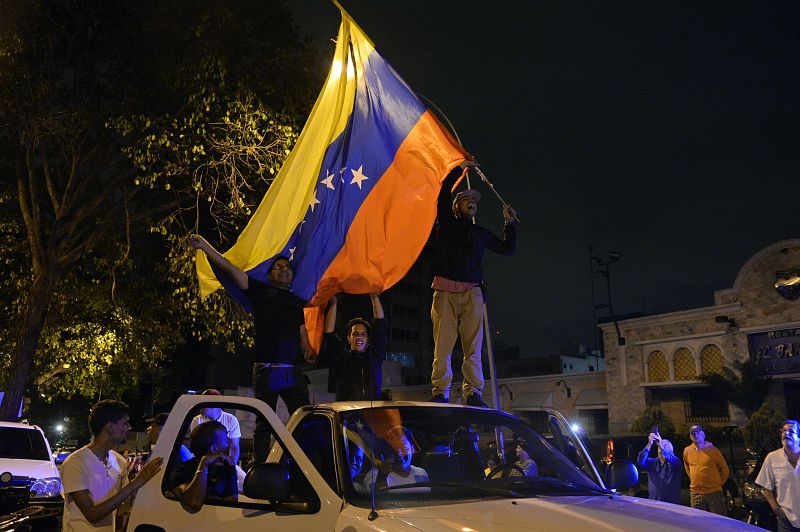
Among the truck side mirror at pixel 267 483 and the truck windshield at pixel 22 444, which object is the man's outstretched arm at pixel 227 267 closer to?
the truck side mirror at pixel 267 483

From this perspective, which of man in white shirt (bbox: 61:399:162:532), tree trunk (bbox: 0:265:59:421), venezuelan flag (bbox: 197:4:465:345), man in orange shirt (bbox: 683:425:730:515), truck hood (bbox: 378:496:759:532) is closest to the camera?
truck hood (bbox: 378:496:759:532)

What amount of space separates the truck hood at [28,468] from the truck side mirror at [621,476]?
28.9 feet

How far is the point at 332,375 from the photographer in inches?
251

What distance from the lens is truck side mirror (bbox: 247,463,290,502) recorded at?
2984 millimetres

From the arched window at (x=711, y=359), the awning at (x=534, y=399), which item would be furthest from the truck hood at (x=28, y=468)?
the awning at (x=534, y=399)

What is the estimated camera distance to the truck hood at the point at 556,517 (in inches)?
99.7

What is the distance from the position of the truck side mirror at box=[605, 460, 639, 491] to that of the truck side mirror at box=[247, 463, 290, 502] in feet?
5.69

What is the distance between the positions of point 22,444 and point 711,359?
85.4 feet

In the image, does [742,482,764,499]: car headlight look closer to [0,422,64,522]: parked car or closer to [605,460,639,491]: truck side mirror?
[605,460,639,491]: truck side mirror

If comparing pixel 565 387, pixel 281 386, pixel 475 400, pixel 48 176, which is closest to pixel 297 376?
pixel 281 386

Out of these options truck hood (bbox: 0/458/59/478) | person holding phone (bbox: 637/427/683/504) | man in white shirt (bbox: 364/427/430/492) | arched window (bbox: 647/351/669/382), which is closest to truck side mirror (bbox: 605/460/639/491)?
man in white shirt (bbox: 364/427/430/492)

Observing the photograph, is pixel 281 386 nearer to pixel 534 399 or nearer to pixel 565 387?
pixel 565 387

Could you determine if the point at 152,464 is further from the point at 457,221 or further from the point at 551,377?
the point at 551,377

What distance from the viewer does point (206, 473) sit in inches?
142
